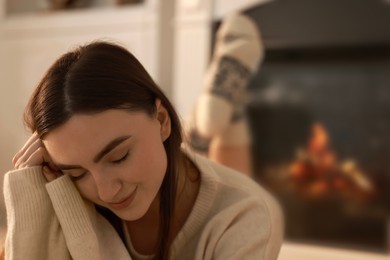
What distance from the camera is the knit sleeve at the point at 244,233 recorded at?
951 mm

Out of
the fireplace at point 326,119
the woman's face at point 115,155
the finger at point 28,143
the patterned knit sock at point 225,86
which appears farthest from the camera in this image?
the fireplace at point 326,119

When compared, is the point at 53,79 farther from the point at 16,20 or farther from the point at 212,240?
the point at 16,20

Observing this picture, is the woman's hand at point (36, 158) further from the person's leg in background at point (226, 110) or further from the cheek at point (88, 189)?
the person's leg in background at point (226, 110)

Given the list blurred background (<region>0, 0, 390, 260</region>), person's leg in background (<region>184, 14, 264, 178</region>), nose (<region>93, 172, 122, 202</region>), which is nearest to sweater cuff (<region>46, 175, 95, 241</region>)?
nose (<region>93, 172, 122, 202</region>)

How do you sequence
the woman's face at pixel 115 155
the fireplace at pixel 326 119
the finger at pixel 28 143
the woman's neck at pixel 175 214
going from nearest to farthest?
the woman's face at pixel 115 155 → the finger at pixel 28 143 → the woman's neck at pixel 175 214 → the fireplace at pixel 326 119

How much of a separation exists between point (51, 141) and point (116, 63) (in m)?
0.15

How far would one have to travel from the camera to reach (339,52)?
87.9 inches

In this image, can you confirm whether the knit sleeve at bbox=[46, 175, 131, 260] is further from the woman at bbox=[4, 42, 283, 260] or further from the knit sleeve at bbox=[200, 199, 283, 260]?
the knit sleeve at bbox=[200, 199, 283, 260]

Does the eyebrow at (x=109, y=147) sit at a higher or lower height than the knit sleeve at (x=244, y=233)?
higher

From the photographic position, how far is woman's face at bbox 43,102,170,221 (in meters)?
0.80

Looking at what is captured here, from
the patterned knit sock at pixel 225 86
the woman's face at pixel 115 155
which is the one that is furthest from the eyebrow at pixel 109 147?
the patterned knit sock at pixel 225 86

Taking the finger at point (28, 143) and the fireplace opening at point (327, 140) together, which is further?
the fireplace opening at point (327, 140)

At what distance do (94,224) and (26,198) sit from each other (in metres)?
0.13

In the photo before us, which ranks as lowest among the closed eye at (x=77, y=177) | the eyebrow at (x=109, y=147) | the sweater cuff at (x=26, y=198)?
the sweater cuff at (x=26, y=198)
